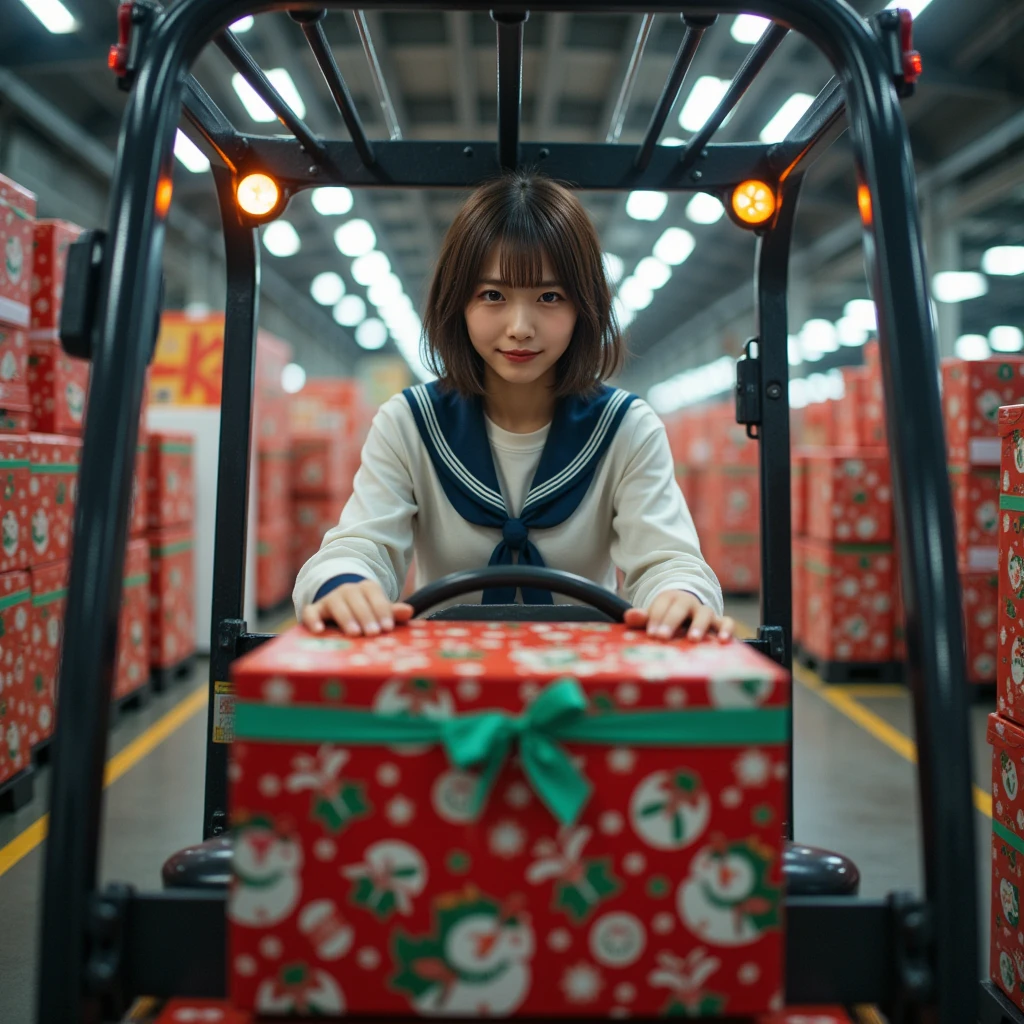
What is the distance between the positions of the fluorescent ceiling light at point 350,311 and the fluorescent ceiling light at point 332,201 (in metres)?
6.57

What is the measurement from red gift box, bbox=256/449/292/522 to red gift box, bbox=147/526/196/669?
5.46ft

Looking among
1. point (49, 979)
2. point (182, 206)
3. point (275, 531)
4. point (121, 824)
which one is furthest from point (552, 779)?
point (182, 206)

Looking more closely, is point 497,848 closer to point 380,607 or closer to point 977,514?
point 380,607

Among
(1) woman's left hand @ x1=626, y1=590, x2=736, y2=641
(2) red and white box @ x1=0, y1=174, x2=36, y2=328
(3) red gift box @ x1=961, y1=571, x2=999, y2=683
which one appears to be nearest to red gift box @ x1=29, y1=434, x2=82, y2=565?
(2) red and white box @ x1=0, y1=174, x2=36, y2=328

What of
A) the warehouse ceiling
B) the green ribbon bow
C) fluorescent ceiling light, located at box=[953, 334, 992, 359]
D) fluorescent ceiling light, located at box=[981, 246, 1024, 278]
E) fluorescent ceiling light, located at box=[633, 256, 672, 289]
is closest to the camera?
the green ribbon bow

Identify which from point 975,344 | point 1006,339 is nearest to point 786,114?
point 1006,339

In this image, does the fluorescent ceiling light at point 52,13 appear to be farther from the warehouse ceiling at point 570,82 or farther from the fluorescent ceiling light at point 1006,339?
the fluorescent ceiling light at point 1006,339

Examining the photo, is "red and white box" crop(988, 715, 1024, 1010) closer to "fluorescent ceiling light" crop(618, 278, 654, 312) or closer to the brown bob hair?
the brown bob hair

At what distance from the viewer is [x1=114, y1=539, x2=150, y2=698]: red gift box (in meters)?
4.13

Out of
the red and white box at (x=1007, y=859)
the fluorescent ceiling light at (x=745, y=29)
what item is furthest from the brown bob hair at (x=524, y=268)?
the fluorescent ceiling light at (x=745, y=29)

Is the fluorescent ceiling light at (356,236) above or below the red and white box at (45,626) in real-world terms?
above

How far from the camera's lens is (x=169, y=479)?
470 centimetres

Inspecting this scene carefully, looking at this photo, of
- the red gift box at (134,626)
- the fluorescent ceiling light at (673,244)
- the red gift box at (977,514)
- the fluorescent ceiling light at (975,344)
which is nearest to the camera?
the red gift box at (134,626)

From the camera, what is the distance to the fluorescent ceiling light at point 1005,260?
10.1 m
